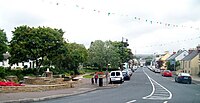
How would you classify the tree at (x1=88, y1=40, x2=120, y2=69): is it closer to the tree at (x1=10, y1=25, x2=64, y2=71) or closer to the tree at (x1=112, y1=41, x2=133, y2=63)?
the tree at (x1=112, y1=41, x2=133, y2=63)

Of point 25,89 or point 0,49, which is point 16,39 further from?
point 25,89

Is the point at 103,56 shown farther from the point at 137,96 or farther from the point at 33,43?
the point at 137,96

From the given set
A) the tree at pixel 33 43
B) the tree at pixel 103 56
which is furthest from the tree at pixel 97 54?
the tree at pixel 33 43

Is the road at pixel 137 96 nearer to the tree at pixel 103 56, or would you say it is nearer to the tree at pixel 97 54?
the tree at pixel 103 56

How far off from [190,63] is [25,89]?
6427cm

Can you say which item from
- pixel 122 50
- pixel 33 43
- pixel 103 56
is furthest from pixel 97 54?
pixel 33 43

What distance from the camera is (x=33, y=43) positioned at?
44.0 meters

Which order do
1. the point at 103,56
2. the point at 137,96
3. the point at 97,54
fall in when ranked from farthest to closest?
the point at 103,56, the point at 97,54, the point at 137,96

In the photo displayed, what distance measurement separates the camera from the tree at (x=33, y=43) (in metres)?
43.2

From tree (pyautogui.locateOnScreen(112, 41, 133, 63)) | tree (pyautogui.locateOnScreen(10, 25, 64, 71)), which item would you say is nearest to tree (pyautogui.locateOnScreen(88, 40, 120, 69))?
tree (pyautogui.locateOnScreen(112, 41, 133, 63))

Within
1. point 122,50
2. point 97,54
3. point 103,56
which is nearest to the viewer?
point 97,54

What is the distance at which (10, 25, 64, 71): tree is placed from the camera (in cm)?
4322

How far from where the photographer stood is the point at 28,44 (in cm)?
4366

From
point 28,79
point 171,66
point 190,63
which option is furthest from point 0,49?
point 171,66
